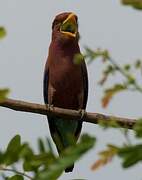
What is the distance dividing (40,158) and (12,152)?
0.13 m

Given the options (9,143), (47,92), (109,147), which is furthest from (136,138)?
(47,92)

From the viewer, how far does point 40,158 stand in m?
1.11

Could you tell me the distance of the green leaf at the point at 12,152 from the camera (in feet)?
3.87

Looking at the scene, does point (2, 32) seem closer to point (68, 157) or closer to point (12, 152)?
point (12, 152)

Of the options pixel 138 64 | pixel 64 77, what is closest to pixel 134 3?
pixel 138 64

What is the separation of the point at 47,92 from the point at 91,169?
5752 millimetres

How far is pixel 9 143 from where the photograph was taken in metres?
1.28

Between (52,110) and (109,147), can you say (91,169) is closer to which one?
(109,147)

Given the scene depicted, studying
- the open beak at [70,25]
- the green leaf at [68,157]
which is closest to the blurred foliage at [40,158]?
the green leaf at [68,157]

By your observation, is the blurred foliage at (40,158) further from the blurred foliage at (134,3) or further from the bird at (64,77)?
the bird at (64,77)

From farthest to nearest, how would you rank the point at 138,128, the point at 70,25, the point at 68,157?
1. the point at 70,25
2. the point at 138,128
3. the point at 68,157

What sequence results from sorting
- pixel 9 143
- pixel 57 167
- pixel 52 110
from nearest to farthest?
pixel 57 167
pixel 9 143
pixel 52 110

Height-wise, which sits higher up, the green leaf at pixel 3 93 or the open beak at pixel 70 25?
the green leaf at pixel 3 93

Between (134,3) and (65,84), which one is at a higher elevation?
(134,3)
